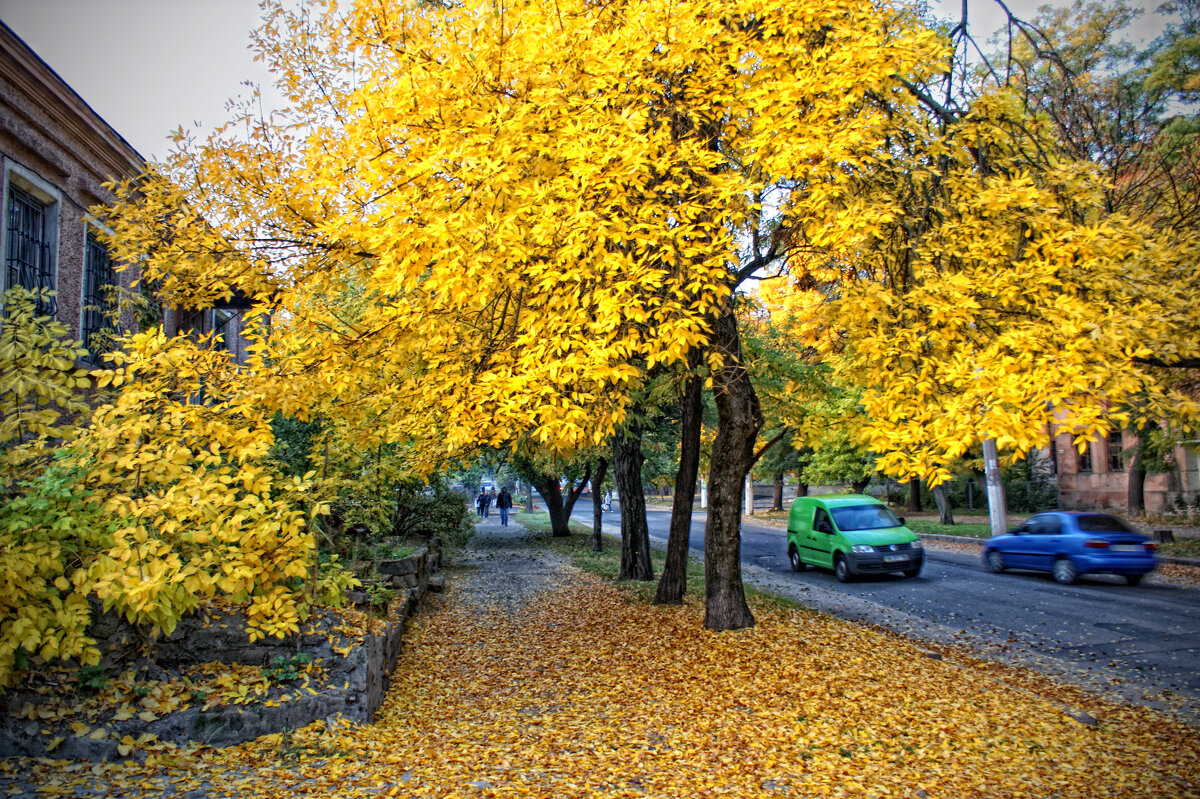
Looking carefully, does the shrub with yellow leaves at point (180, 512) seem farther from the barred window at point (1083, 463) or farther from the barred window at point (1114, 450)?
the barred window at point (1083, 463)

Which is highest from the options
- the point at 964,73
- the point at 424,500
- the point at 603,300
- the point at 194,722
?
the point at 964,73

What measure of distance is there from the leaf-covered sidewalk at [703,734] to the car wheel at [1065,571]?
22.5 feet

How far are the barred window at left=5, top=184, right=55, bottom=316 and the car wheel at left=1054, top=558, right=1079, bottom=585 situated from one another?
1736 centimetres

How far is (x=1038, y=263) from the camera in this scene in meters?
6.21

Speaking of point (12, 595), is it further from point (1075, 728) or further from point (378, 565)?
point (1075, 728)

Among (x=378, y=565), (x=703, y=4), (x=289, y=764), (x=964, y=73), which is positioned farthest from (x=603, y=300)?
(x=378, y=565)

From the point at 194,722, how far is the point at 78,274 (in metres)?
8.00

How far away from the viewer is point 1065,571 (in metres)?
13.7

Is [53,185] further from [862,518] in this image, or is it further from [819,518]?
[862,518]

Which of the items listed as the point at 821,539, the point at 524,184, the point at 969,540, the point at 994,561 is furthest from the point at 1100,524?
the point at 524,184

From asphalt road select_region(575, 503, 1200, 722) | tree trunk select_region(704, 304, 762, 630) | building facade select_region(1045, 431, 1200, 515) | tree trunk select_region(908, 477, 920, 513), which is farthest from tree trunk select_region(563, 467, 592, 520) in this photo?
building facade select_region(1045, 431, 1200, 515)

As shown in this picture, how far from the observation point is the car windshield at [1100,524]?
1348 centimetres

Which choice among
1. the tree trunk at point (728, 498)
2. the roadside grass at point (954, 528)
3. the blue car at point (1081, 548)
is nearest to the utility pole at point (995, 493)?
the roadside grass at point (954, 528)

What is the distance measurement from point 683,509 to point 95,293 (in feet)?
32.4
